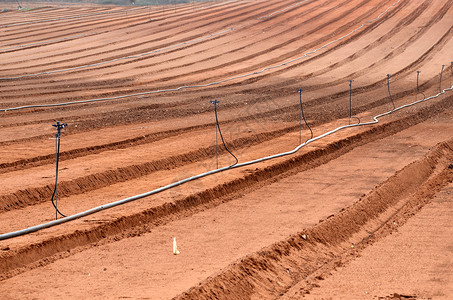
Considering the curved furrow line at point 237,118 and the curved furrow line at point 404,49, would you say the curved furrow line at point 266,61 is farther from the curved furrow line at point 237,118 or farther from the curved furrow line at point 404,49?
the curved furrow line at point 237,118

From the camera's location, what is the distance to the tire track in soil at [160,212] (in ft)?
29.7

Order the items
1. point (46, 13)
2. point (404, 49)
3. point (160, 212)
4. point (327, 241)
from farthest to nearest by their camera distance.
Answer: point (46, 13)
point (404, 49)
point (160, 212)
point (327, 241)

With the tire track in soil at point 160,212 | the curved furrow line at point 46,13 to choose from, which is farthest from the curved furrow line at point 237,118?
the curved furrow line at point 46,13

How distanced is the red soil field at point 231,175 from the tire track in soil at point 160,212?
0.11ft

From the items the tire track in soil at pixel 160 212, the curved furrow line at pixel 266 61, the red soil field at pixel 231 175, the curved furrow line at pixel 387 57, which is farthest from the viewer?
the curved furrow line at pixel 266 61

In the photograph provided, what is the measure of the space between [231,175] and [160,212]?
8.91 feet

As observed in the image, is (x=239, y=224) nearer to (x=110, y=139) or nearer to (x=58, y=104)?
(x=110, y=139)

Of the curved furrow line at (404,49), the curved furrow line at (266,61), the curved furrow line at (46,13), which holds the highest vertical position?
the curved furrow line at (46,13)

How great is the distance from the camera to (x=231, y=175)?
1361 cm

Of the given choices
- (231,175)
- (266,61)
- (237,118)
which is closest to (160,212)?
(231,175)

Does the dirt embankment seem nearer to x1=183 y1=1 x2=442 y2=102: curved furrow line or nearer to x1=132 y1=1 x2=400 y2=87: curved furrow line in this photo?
x1=183 y1=1 x2=442 y2=102: curved furrow line

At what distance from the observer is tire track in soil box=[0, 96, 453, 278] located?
356 inches

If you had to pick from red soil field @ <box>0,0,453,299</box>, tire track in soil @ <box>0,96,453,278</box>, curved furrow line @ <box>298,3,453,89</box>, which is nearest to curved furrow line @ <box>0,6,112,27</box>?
red soil field @ <box>0,0,453,299</box>

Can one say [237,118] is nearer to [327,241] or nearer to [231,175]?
[231,175]
